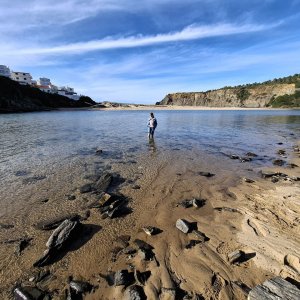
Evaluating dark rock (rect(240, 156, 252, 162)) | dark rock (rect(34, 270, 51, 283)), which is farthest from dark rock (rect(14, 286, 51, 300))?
dark rock (rect(240, 156, 252, 162))

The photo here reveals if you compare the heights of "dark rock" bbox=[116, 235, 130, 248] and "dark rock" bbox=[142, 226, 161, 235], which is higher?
"dark rock" bbox=[142, 226, 161, 235]

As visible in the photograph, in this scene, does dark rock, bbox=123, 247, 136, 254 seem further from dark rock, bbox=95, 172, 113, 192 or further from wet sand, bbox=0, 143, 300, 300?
dark rock, bbox=95, 172, 113, 192

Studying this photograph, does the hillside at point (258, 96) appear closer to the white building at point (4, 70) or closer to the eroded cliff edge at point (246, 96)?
the eroded cliff edge at point (246, 96)

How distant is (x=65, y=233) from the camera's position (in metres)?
7.16

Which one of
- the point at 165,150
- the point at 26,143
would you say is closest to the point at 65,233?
the point at 165,150

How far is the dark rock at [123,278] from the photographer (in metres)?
5.43

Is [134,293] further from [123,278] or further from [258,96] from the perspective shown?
[258,96]

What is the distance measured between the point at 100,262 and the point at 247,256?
386 centimetres

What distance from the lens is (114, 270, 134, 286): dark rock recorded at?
17.8 ft

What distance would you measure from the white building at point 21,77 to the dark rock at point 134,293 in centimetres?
18361

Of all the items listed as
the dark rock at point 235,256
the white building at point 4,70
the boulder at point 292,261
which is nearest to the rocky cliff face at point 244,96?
the white building at point 4,70

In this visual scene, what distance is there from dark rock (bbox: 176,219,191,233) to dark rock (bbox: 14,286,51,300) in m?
4.14

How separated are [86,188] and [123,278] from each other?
640 cm

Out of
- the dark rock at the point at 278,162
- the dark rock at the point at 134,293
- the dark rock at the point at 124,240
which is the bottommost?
the dark rock at the point at 278,162
